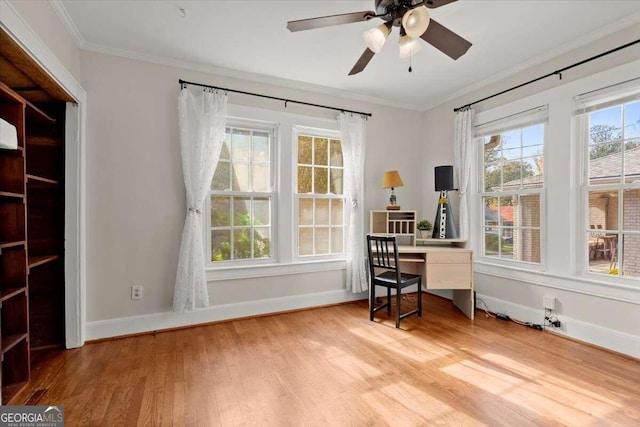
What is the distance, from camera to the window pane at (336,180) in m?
3.88

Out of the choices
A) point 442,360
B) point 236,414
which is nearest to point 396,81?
point 442,360

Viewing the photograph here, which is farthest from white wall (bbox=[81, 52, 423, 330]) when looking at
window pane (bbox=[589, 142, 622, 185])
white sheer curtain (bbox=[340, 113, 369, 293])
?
window pane (bbox=[589, 142, 622, 185])

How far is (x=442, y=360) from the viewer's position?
92.5 inches

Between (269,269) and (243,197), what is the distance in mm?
867

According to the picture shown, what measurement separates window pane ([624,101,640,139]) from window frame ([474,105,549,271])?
21.8 inches

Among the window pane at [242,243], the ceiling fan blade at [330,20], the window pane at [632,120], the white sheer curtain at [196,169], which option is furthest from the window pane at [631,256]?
the white sheer curtain at [196,169]

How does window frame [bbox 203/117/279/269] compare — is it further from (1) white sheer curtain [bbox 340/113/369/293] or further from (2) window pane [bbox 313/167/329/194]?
(1) white sheer curtain [bbox 340/113/369/293]

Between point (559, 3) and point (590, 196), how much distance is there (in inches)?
64.3

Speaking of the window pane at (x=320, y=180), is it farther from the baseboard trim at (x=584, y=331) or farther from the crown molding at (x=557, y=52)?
the baseboard trim at (x=584, y=331)

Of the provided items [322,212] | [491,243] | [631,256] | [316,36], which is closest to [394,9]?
[316,36]

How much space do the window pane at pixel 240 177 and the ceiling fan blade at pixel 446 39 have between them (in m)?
2.20

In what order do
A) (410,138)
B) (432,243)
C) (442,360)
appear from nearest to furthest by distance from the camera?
(442,360), (432,243), (410,138)

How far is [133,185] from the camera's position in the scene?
9.32 feet

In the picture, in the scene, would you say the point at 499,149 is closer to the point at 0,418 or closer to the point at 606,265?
the point at 606,265
